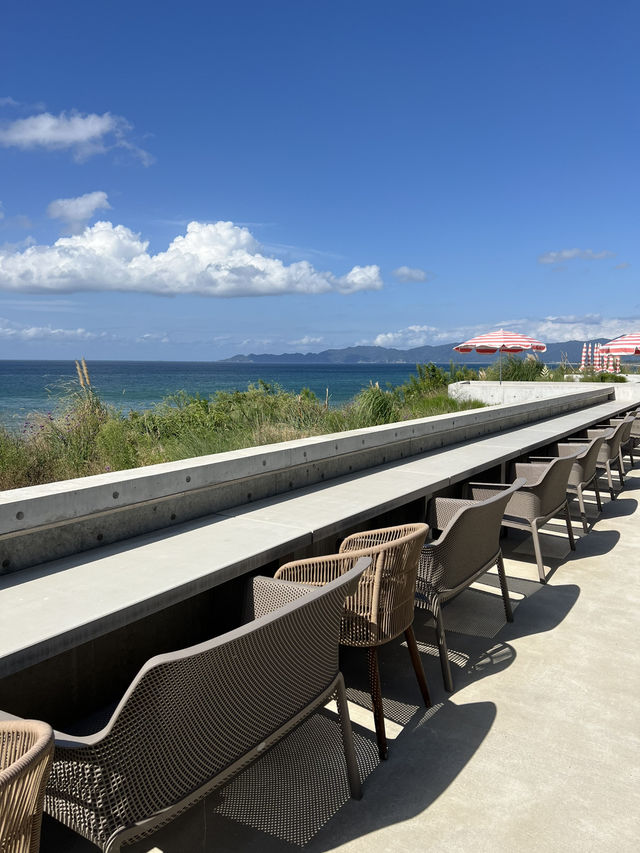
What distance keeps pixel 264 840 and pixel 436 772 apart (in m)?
0.67

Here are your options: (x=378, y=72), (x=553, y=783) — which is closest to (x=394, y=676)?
(x=553, y=783)

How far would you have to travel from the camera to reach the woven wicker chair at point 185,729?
4.40 feet

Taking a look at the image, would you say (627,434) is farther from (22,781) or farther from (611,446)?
(22,781)

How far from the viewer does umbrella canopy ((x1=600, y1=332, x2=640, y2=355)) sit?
613 inches

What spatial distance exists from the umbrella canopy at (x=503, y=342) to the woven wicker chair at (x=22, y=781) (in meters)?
12.3

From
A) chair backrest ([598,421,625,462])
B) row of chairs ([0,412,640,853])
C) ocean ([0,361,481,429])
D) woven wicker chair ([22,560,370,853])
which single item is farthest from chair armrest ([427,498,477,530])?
ocean ([0,361,481,429])

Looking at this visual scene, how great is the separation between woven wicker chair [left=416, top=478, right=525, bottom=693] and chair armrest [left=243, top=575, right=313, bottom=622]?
83cm

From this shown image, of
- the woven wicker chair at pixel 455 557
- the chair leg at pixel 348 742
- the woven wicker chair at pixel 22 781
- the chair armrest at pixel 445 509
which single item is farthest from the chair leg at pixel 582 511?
the woven wicker chair at pixel 22 781

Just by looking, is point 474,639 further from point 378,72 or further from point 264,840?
point 378,72

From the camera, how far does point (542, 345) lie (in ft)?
44.9

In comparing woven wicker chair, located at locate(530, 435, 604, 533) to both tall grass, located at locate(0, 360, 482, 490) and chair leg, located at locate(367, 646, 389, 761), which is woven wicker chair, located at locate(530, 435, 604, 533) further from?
chair leg, located at locate(367, 646, 389, 761)

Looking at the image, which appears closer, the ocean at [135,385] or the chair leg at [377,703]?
the chair leg at [377,703]

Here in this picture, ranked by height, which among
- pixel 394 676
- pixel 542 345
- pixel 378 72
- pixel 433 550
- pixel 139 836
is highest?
pixel 378 72

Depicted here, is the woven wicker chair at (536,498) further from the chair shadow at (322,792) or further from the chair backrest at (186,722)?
the chair backrest at (186,722)
